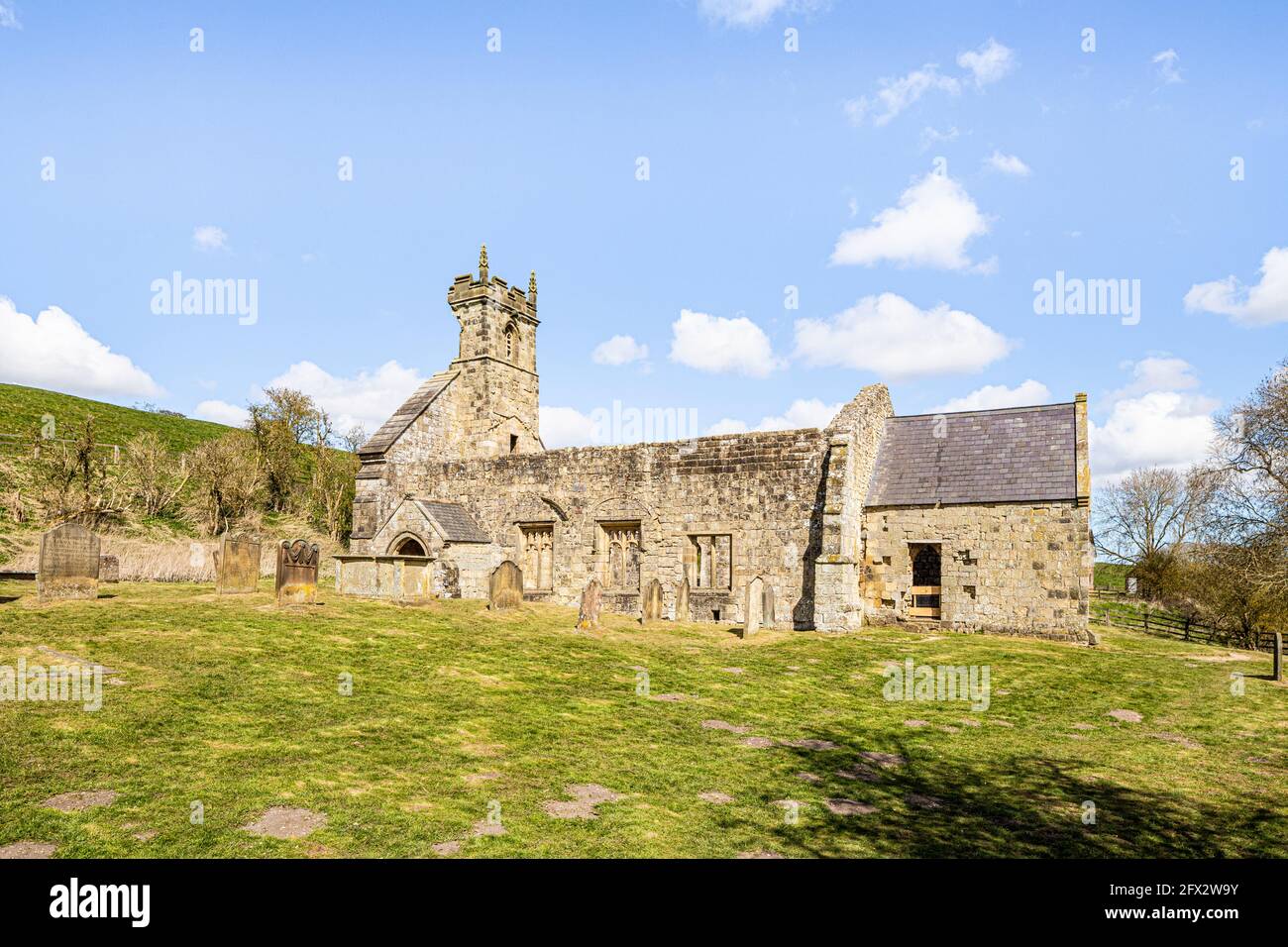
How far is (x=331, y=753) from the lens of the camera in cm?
726

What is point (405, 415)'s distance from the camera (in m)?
24.8

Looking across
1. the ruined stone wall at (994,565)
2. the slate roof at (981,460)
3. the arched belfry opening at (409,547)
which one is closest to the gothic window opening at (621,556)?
the arched belfry opening at (409,547)

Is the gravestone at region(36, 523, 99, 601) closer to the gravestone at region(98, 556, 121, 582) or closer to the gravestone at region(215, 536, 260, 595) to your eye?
the gravestone at region(215, 536, 260, 595)

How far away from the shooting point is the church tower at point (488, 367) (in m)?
25.7

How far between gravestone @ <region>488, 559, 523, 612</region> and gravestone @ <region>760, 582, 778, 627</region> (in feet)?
19.4

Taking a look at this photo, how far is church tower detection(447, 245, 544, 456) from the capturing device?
25719 millimetres

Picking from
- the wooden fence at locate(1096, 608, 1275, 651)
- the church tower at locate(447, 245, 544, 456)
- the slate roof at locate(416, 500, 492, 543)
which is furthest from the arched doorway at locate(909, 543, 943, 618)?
the church tower at locate(447, 245, 544, 456)

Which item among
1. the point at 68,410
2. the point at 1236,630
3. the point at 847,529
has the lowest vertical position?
the point at 1236,630

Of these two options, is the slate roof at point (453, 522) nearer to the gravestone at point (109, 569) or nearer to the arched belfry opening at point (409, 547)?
the arched belfry opening at point (409, 547)

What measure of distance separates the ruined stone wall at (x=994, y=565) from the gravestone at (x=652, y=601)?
17.9 feet

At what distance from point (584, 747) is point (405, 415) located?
736 inches
